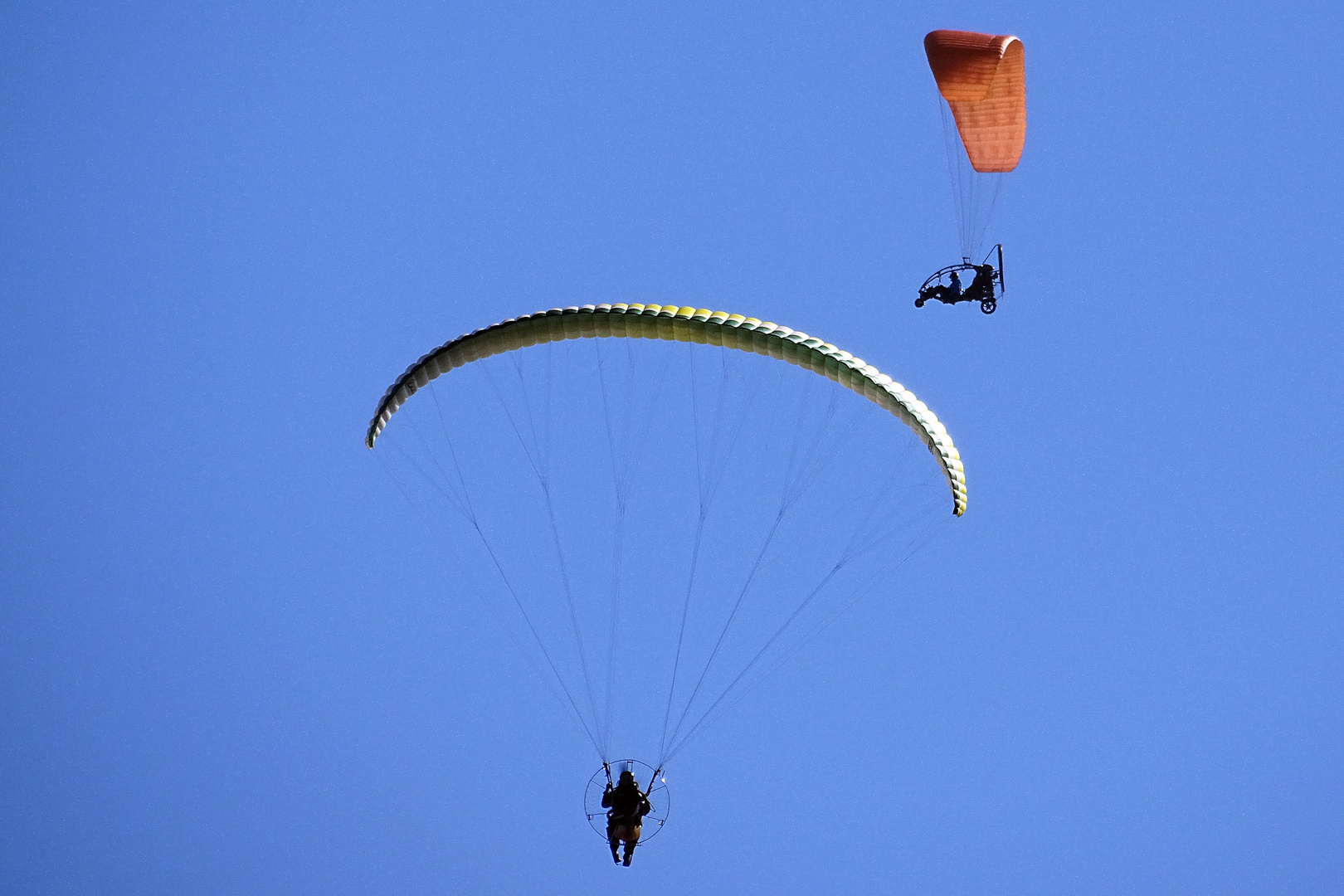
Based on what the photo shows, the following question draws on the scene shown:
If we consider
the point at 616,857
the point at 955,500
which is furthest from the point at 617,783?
the point at 955,500

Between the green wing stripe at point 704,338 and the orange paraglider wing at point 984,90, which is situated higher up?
the orange paraglider wing at point 984,90

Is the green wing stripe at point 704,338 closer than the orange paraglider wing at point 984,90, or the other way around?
the green wing stripe at point 704,338

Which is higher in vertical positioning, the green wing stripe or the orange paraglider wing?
the orange paraglider wing

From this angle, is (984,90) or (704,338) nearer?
(704,338)

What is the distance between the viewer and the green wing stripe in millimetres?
22453

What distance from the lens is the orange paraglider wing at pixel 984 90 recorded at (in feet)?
90.6

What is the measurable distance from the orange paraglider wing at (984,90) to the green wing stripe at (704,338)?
6364mm

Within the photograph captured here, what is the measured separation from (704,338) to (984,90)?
24.6 ft

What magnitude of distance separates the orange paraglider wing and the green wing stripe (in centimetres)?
636

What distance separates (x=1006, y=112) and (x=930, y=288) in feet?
9.01

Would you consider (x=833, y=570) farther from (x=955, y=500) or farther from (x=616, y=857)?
(x=616, y=857)

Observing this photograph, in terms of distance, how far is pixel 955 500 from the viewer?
23.6 meters

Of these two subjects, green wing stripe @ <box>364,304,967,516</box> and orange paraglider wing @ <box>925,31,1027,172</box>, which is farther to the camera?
orange paraglider wing @ <box>925,31,1027,172</box>

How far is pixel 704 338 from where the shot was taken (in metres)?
22.7
